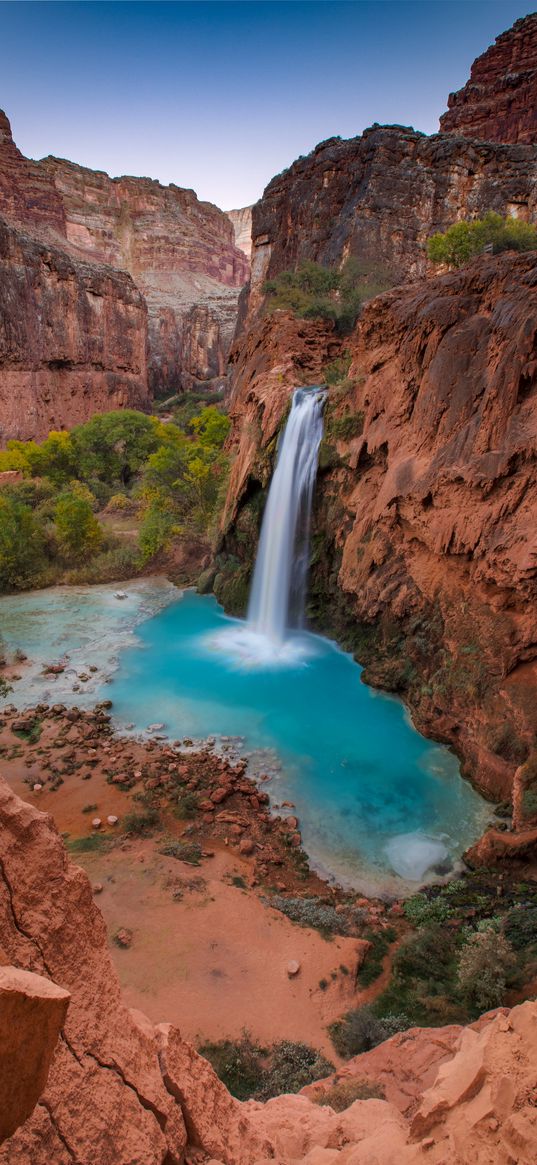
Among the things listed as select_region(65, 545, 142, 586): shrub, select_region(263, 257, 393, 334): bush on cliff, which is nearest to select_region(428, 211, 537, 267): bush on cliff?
select_region(263, 257, 393, 334): bush on cliff

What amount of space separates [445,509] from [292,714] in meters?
5.59

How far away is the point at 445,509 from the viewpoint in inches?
445

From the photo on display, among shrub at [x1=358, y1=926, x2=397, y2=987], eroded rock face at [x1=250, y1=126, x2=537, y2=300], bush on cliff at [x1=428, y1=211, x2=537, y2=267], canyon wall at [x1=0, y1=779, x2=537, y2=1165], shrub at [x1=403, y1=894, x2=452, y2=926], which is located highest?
eroded rock face at [x1=250, y1=126, x2=537, y2=300]

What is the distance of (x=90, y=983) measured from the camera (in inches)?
109

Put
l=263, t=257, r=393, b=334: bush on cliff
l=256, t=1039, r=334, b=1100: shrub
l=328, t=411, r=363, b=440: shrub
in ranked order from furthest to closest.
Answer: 1. l=263, t=257, r=393, b=334: bush on cliff
2. l=328, t=411, r=363, b=440: shrub
3. l=256, t=1039, r=334, b=1100: shrub

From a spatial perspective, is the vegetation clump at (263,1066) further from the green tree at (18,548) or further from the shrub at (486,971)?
the green tree at (18,548)

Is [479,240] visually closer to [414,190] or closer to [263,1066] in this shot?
[414,190]

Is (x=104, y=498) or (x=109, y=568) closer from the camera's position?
(x=109, y=568)

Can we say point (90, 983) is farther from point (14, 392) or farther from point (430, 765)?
point (14, 392)

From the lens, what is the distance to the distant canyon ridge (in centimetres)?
2850

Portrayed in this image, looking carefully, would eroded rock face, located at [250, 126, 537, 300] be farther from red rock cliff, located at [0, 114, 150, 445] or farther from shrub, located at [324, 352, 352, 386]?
red rock cliff, located at [0, 114, 150, 445]

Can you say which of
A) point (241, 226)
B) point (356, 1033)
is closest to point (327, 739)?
point (356, 1033)

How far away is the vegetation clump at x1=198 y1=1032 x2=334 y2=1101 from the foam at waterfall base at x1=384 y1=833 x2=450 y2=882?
3531 mm

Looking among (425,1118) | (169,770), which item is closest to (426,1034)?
(425,1118)
